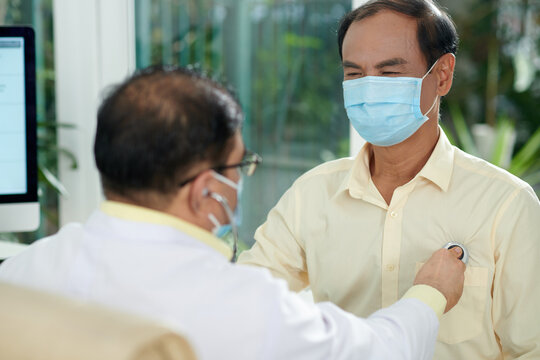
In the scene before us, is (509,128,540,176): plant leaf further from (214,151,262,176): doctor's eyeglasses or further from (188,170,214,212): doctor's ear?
(188,170,214,212): doctor's ear

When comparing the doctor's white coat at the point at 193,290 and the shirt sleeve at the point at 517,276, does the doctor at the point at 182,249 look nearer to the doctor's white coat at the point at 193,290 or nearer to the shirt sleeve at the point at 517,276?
the doctor's white coat at the point at 193,290

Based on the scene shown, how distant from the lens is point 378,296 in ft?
4.79

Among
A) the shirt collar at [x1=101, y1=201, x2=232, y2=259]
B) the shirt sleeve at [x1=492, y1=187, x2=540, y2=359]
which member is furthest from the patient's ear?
the shirt collar at [x1=101, y1=201, x2=232, y2=259]

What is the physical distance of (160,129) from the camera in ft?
2.90

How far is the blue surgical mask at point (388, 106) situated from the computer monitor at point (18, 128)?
2.96 feet

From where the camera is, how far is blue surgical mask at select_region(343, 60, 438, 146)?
55.8 inches

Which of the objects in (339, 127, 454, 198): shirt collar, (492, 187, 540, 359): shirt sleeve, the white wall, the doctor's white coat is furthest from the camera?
the white wall

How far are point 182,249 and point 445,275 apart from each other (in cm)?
54

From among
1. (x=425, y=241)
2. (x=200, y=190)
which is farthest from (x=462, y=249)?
(x=200, y=190)

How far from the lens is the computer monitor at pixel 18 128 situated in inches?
70.3

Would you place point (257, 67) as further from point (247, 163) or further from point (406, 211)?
point (247, 163)

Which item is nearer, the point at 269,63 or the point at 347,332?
the point at 347,332

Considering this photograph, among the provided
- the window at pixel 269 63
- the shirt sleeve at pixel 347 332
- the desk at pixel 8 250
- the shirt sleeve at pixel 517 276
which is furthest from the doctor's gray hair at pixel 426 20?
the desk at pixel 8 250

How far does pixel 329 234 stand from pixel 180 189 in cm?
65
